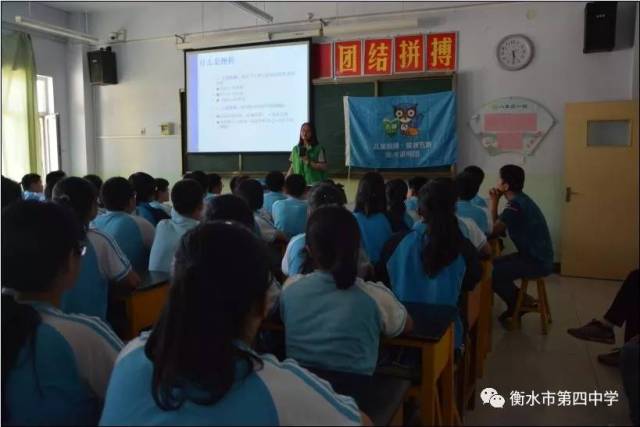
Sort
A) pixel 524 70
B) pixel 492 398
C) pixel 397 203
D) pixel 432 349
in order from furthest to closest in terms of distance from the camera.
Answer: pixel 524 70, pixel 397 203, pixel 492 398, pixel 432 349

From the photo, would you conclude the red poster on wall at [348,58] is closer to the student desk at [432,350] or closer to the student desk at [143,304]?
the student desk at [143,304]

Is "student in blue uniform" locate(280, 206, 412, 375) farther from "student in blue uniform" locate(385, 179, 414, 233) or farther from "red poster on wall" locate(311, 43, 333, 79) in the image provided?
"red poster on wall" locate(311, 43, 333, 79)

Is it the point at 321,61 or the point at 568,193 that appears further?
the point at 321,61

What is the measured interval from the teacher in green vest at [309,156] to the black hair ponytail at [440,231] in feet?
10.7

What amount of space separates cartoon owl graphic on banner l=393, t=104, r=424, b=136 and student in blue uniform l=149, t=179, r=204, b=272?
3.28 m

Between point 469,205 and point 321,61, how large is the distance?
323 cm

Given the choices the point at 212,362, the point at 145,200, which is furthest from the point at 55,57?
the point at 212,362

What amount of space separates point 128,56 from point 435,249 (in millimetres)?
6115

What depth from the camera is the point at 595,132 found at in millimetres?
4723

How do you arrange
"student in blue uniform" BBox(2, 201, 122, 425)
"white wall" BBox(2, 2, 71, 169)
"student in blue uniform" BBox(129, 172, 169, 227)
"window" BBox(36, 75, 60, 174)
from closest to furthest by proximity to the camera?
"student in blue uniform" BBox(2, 201, 122, 425), "student in blue uniform" BBox(129, 172, 169, 227), "white wall" BBox(2, 2, 71, 169), "window" BBox(36, 75, 60, 174)

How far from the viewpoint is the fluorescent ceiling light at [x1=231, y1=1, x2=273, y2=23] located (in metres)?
5.27

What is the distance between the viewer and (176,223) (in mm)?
2520

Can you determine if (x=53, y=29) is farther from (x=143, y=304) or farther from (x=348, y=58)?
(x=143, y=304)

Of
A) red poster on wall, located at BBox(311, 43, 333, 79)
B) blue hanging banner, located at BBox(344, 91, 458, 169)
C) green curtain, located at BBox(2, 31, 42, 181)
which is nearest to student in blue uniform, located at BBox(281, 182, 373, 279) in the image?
blue hanging banner, located at BBox(344, 91, 458, 169)
